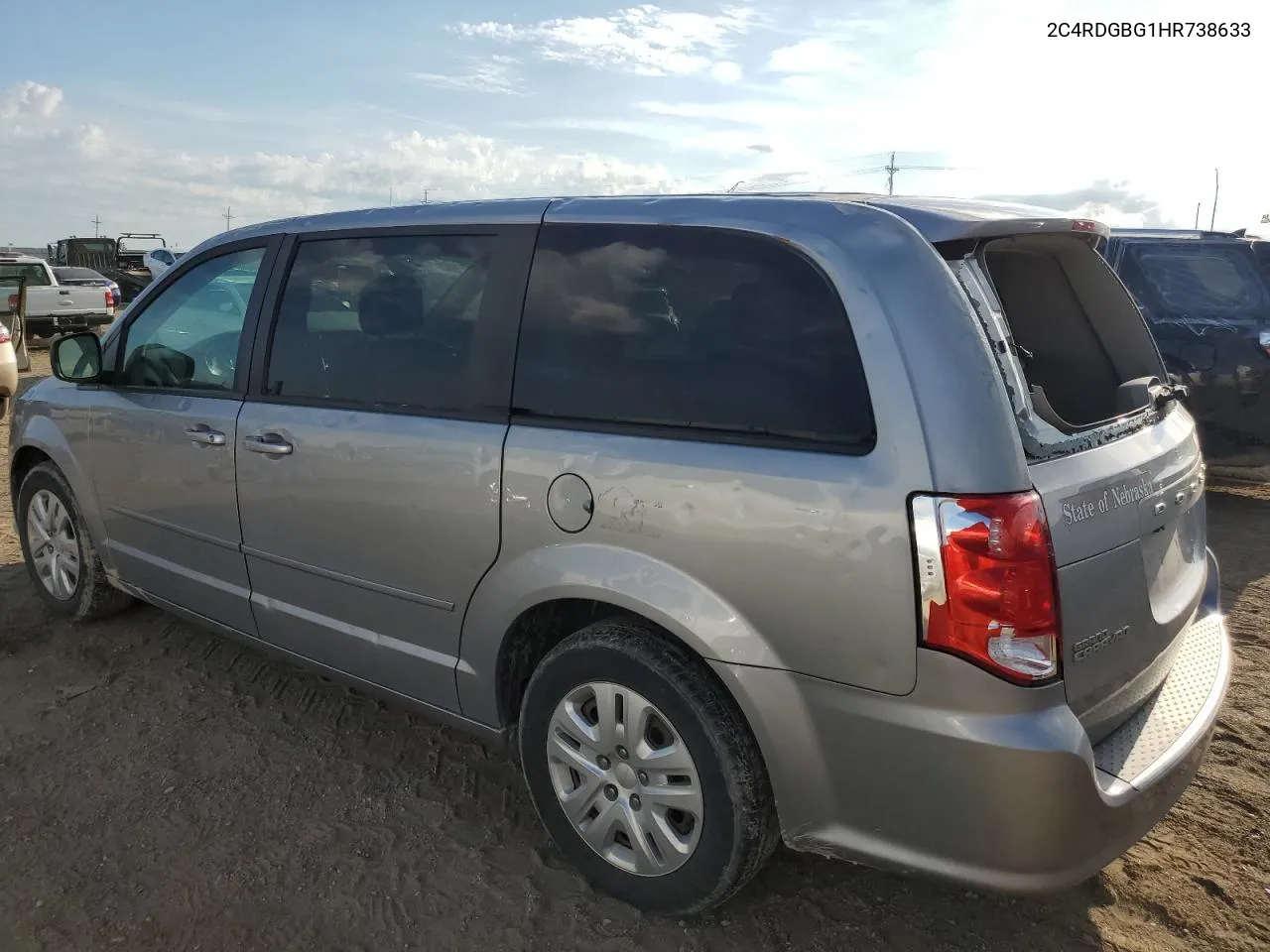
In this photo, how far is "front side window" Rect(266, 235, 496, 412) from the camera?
110 inches

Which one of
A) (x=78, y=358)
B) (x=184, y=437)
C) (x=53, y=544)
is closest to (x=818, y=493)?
(x=184, y=437)

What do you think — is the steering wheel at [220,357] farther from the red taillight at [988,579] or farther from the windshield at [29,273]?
the windshield at [29,273]

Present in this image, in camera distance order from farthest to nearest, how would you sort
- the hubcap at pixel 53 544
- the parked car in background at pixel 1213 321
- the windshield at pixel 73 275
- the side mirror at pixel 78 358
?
the windshield at pixel 73 275 < the parked car in background at pixel 1213 321 < the hubcap at pixel 53 544 < the side mirror at pixel 78 358

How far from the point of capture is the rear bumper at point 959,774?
1.91 meters

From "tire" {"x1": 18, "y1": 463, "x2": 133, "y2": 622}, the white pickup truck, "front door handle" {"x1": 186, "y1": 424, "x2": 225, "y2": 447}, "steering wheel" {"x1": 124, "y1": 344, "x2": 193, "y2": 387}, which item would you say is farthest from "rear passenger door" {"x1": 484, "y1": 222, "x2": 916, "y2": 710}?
the white pickup truck

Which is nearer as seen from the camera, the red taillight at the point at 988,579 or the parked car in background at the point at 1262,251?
the red taillight at the point at 988,579

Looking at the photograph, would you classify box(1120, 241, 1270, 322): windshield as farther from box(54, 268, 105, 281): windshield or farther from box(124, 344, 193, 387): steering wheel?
box(54, 268, 105, 281): windshield

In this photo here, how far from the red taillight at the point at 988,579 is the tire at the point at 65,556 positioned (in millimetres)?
3804

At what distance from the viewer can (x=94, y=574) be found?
430 cm

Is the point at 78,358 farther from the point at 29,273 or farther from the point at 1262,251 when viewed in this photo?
the point at 29,273

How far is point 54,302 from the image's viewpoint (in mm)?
18391

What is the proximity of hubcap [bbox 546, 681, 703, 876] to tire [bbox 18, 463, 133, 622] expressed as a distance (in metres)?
2.83

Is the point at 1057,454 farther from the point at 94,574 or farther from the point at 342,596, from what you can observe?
the point at 94,574

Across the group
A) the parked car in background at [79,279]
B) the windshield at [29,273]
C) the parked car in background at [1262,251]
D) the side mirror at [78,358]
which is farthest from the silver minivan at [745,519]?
the parked car in background at [79,279]
